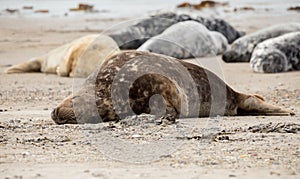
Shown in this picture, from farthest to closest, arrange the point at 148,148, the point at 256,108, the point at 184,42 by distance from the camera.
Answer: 1. the point at 184,42
2. the point at 256,108
3. the point at 148,148

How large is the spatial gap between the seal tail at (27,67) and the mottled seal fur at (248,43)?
10.3 feet

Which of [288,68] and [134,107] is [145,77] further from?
[288,68]

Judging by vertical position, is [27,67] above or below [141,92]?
below

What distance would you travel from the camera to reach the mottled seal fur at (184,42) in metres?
10.6

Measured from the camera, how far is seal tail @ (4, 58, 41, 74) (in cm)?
970

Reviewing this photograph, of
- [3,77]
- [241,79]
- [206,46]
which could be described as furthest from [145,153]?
[206,46]

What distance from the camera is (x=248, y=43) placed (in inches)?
433

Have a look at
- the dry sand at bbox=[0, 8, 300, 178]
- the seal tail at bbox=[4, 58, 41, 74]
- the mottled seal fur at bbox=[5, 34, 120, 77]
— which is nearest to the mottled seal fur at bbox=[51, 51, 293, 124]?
the dry sand at bbox=[0, 8, 300, 178]

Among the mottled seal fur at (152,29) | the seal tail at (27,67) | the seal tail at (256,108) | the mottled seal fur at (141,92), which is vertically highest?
the mottled seal fur at (141,92)

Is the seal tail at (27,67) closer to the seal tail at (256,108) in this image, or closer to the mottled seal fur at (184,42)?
the mottled seal fur at (184,42)

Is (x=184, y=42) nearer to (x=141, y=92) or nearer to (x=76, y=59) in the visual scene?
(x=76, y=59)

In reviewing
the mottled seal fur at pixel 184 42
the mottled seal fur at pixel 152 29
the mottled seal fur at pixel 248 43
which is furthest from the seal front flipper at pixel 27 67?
the mottled seal fur at pixel 248 43

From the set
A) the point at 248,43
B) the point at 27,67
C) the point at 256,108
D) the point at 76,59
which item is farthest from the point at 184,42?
the point at 256,108

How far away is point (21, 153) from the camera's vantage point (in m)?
3.90
